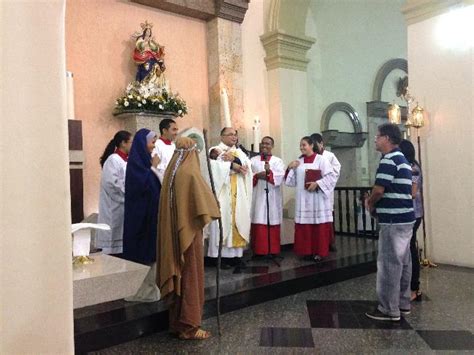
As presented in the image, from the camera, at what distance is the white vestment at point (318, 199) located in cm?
554

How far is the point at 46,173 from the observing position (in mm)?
846

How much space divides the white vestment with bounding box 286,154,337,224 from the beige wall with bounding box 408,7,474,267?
58.7 inches

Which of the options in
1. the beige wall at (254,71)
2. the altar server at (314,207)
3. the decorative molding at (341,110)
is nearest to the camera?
the altar server at (314,207)

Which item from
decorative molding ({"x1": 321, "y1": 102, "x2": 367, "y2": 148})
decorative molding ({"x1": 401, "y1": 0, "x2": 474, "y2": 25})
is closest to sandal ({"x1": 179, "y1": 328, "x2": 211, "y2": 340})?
decorative molding ({"x1": 401, "y1": 0, "x2": 474, "y2": 25})

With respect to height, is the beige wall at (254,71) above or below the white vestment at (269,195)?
above

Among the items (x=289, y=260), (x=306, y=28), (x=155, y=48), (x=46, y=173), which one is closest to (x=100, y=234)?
(x=289, y=260)

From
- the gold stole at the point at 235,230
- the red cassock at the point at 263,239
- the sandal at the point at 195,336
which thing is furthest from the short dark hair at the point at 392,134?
the red cassock at the point at 263,239

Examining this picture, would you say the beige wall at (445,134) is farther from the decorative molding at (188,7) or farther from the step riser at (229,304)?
the decorative molding at (188,7)

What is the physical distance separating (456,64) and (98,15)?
5.11 metres

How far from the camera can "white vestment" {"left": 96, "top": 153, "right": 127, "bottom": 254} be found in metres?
4.66

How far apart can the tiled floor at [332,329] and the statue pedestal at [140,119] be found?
328 cm

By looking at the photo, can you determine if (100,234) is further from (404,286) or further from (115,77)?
(404,286)

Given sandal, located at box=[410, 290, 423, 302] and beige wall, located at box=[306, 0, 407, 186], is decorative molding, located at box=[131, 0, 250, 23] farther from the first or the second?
sandal, located at box=[410, 290, 423, 302]

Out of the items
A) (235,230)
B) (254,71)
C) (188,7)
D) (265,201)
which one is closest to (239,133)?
(254,71)
